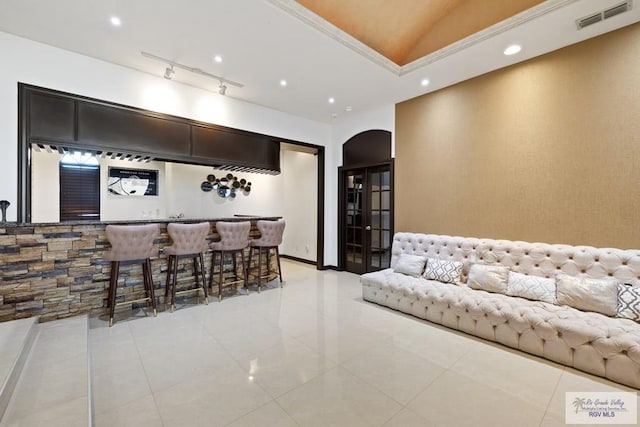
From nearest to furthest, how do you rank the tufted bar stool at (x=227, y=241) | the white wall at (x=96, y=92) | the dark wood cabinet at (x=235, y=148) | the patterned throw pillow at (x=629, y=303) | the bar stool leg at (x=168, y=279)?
1. the patterned throw pillow at (x=629, y=303)
2. the white wall at (x=96, y=92)
3. the bar stool leg at (x=168, y=279)
4. the tufted bar stool at (x=227, y=241)
5. the dark wood cabinet at (x=235, y=148)

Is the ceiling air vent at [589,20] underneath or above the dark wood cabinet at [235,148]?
above

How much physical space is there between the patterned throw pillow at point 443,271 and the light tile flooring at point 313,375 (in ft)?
2.44

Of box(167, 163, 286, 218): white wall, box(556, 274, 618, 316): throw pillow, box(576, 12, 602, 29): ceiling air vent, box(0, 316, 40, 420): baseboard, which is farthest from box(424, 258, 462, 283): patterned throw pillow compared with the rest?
box(167, 163, 286, 218): white wall

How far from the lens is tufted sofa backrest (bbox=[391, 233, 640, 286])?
9.24ft

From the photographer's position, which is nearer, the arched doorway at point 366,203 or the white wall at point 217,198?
the arched doorway at point 366,203

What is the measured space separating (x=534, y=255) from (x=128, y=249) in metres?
4.88

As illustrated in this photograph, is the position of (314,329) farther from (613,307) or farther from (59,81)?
(59,81)

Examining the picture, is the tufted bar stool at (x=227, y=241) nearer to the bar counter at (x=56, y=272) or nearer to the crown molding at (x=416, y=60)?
the bar counter at (x=56, y=272)

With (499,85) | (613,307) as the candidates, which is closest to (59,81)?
(499,85)

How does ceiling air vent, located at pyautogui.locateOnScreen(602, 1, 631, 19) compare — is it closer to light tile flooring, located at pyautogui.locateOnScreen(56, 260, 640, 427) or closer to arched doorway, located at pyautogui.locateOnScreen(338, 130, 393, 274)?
arched doorway, located at pyautogui.locateOnScreen(338, 130, 393, 274)

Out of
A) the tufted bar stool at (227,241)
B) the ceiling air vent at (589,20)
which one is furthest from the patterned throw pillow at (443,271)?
the ceiling air vent at (589,20)

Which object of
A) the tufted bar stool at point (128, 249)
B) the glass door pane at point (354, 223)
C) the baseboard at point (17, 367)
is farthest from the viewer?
the glass door pane at point (354, 223)

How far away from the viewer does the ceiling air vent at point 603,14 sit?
2.62 metres

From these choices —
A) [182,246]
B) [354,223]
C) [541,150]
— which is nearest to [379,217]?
[354,223]
